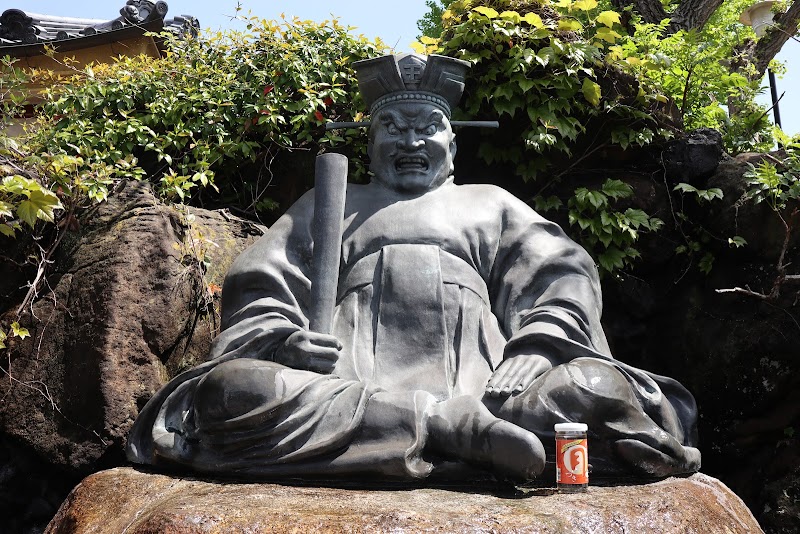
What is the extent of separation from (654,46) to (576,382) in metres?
4.26

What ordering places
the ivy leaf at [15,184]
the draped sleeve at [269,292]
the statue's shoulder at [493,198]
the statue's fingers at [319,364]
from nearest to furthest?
1. the statue's fingers at [319,364]
2. the draped sleeve at [269,292]
3. the statue's shoulder at [493,198]
4. the ivy leaf at [15,184]

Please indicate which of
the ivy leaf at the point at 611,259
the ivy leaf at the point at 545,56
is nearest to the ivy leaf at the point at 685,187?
the ivy leaf at the point at 611,259

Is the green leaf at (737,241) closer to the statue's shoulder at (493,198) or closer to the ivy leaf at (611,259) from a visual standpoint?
the ivy leaf at (611,259)

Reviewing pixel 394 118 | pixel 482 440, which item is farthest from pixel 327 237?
pixel 482 440

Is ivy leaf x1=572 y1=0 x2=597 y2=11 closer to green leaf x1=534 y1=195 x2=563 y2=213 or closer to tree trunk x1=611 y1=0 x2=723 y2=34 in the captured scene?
green leaf x1=534 y1=195 x2=563 y2=213

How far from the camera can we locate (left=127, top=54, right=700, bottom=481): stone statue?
3582 millimetres

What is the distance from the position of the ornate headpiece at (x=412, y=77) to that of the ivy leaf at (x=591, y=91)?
166 centimetres

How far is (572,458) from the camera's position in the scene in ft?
10.9

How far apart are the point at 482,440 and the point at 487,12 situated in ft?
12.0

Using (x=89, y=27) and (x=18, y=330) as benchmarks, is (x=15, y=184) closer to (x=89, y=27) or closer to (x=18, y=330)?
(x=18, y=330)

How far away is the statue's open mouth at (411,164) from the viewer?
4832 mm

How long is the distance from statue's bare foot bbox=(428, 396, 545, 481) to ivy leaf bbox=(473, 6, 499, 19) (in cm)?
340

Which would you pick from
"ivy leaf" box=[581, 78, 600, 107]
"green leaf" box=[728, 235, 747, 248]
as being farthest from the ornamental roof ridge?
"green leaf" box=[728, 235, 747, 248]

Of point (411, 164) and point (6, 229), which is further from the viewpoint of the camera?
point (6, 229)
